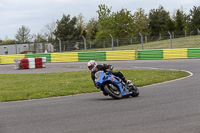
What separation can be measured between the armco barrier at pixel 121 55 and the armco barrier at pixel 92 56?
0.49m

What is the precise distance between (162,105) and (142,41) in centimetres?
2483

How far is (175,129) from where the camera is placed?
5.71m

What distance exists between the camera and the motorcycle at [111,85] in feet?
32.3

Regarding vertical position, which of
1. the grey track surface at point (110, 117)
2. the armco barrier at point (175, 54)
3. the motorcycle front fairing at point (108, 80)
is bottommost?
the grey track surface at point (110, 117)

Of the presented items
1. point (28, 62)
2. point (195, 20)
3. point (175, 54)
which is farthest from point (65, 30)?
point (28, 62)

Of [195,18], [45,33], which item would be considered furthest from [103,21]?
[45,33]

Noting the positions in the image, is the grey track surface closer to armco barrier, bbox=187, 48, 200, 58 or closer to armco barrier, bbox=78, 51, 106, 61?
armco barrier, bbox=187, 48, 200, 58

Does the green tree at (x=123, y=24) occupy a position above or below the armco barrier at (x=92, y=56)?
above

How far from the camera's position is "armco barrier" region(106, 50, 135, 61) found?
31.2 m

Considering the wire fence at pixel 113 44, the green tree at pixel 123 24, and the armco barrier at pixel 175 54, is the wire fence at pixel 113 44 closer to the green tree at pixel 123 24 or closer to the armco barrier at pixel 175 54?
the armco barrier at pixel 175 54

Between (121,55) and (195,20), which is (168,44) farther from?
(195,20)

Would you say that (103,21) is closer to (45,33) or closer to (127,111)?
(45,33)

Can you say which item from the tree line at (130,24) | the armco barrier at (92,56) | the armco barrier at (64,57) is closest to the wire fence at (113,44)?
the armco barrier at (64,57)

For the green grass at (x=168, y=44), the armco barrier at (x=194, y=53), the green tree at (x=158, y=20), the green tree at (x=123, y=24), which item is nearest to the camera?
the armco barrier at (x=194, y=53)
